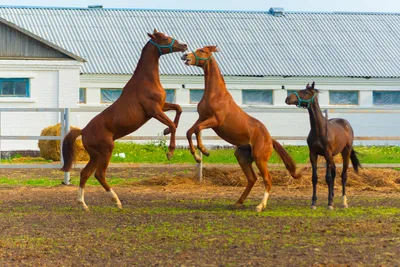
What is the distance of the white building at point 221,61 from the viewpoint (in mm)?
27719

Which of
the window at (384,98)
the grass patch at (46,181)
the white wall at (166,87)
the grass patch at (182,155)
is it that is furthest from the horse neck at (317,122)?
the window at (384,98)

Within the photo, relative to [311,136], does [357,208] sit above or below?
below

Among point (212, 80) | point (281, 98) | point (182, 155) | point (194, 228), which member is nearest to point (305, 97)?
point (212, 80)

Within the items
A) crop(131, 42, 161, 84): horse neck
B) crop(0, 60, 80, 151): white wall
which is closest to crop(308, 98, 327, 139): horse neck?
crop(131, 42, 161, 84): horse neck

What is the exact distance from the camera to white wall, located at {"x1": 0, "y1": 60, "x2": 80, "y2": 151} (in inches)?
1075

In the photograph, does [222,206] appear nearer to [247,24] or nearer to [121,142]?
[121,142]

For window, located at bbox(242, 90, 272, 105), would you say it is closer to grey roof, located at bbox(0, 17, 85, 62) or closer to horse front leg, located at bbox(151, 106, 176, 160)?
grey roof, located at bbox(0, 17, 85, 62)

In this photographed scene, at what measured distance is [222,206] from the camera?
12727 millimetres

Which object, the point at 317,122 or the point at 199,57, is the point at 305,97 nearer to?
the point at 317,122

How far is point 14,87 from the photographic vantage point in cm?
2786

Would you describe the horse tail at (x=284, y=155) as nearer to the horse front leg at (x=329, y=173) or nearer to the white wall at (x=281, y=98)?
the horse front leg at (x=329, y=173)

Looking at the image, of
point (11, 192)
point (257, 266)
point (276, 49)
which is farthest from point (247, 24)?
point (257, 266)

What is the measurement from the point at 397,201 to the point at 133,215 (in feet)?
15.3

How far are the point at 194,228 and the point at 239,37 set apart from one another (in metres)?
25.5
